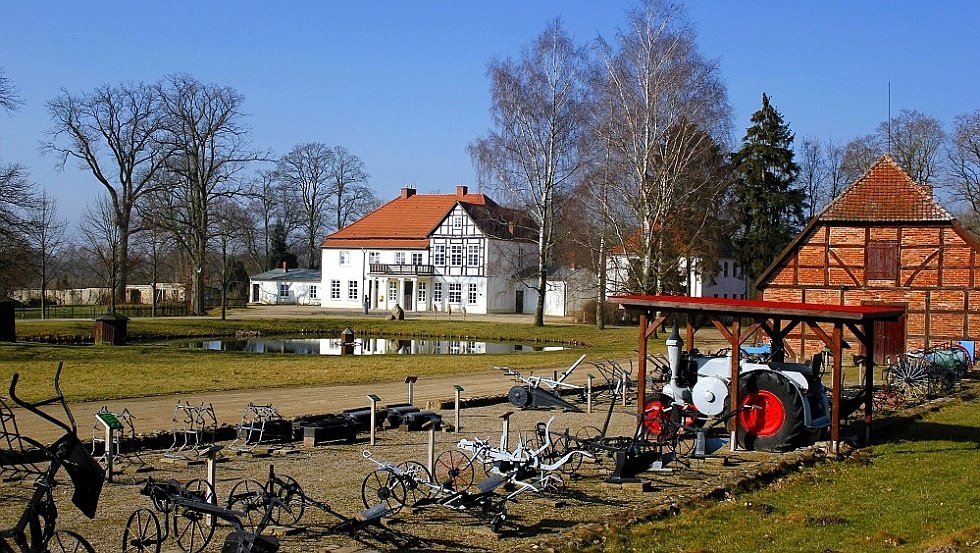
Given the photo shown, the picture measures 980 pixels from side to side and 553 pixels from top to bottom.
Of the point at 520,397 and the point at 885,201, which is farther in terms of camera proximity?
the point at 885,201

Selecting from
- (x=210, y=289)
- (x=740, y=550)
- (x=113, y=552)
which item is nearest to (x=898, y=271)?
(x=740, y=550)

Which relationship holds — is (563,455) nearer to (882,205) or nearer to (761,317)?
(761,317)

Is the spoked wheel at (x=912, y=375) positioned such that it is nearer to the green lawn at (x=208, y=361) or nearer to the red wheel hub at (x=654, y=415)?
the red wheel hub at (x=654, y=415)

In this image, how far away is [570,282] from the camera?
201ft

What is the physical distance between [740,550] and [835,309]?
633cm

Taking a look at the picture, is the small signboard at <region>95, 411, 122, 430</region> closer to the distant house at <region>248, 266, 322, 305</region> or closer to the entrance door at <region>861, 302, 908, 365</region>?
the entrance door at <region>861, 302, 908, 365</region>

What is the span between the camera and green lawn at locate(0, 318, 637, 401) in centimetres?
2412

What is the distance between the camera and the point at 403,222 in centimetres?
7562

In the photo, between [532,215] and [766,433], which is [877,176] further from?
[766,433]

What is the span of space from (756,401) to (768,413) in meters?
0.25

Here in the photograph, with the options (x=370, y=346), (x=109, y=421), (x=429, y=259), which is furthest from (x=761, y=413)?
(x=429, y=259)

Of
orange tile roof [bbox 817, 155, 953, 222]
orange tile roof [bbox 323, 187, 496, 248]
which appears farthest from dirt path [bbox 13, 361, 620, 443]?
orange tile roof [bbox 323, 187, 496, 248]

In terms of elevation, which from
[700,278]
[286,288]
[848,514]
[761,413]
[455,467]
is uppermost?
[700,278]

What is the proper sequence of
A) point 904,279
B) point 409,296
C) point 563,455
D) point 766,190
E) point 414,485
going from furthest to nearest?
1. point 409,296
2. point 766,190
3. point 904,279
4. point 563,455
5. point 414,485
